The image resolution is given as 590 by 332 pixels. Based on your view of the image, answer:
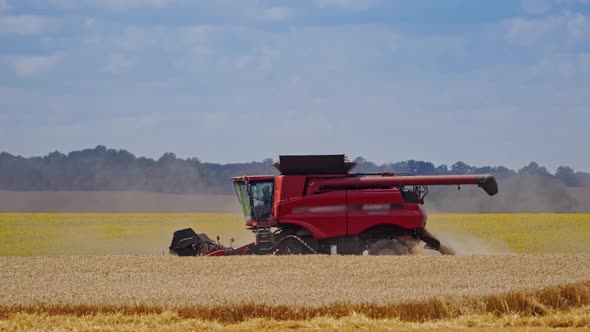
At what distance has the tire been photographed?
2091 centimetres

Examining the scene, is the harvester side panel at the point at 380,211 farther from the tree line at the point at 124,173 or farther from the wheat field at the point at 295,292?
the tree line at the point at 124,173

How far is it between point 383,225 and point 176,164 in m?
50.1

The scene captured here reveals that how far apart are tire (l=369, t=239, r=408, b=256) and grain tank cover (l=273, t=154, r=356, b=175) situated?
215 cm

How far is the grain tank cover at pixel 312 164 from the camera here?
72.5 ft

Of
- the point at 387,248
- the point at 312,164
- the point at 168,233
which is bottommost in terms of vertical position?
the point at 387,248

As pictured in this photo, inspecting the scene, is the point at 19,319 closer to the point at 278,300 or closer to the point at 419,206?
the point at 278,300

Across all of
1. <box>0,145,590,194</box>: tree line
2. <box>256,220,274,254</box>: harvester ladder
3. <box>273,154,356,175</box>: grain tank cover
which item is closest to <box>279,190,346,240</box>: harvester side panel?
<box>256,220,274,254</box>: harvester ladder

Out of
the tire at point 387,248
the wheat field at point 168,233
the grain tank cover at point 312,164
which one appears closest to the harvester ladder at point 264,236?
the grain tank cover at point 312,164

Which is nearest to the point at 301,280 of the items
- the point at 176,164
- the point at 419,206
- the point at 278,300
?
the point at 278,300

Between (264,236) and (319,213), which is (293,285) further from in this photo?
(264,236)

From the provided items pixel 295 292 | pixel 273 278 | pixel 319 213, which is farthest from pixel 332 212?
pixel 295 292

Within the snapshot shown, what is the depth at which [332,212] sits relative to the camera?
2142 centimetres

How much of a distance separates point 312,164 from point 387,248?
2.75m

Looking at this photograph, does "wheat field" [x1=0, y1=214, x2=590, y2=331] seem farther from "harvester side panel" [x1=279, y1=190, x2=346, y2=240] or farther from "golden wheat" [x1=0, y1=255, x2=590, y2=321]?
"harvester side panel" [x1=279, y1=190, x2=346, y2=240]
